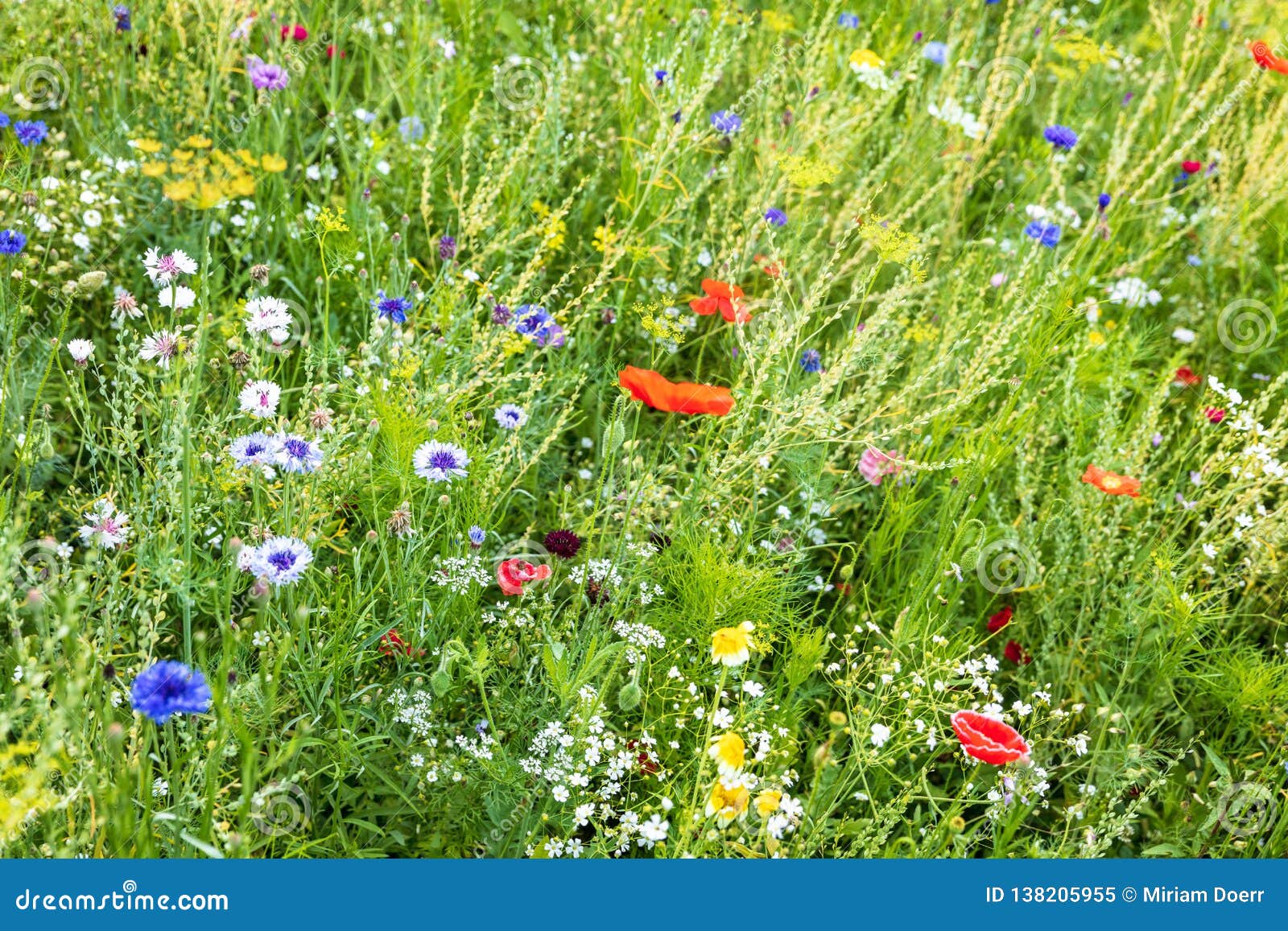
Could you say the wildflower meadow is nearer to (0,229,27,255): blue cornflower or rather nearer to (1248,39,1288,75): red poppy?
(0,229,27,255): blue cornflower

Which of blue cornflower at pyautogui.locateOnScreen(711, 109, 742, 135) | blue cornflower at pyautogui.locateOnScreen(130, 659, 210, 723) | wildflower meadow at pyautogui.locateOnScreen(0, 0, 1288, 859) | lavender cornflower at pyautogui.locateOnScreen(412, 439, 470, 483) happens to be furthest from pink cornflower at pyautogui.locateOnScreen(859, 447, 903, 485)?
blue cornflower at pyautogui.locateOnScreen(130, 659, 210, 723)

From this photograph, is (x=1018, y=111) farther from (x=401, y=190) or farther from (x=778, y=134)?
(x=401, y=190)

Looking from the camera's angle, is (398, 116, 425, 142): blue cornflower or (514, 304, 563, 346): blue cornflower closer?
(514, 304, 563, 346): blue cornflower

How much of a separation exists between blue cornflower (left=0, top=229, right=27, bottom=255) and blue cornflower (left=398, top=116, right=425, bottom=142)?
104cm

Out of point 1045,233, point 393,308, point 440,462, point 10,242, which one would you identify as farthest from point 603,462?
point 1045,233

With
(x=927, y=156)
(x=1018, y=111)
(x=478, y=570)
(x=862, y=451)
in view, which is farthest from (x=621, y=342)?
(x=1018, y=111)

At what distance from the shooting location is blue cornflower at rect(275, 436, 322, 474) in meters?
1.87

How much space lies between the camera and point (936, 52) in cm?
394

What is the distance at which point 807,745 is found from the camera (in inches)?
89.4

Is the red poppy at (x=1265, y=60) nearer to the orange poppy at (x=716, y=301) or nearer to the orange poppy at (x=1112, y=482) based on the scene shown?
the orange poppy at (x=1112, y=482)

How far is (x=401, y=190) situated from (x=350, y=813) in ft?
5.55

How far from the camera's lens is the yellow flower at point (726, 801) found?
1636 millimetres

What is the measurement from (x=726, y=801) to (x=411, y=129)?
7.01ft

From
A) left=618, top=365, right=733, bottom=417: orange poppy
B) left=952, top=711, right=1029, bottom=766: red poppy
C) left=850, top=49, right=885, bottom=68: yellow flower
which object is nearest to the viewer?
left=952, top=711, right=1029, bottom=766: red poppy
